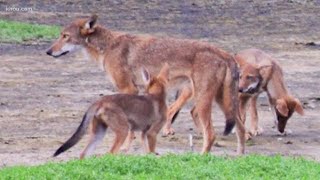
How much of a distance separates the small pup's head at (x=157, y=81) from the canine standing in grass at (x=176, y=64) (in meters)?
0.14

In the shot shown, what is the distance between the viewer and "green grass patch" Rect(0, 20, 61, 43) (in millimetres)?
24938

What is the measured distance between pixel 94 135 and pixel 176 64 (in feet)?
5.81

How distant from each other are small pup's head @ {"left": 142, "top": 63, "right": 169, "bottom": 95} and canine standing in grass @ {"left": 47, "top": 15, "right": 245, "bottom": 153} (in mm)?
138

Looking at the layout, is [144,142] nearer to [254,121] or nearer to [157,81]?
[157,81]

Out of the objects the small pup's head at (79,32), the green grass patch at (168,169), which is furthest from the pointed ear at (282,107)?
the green grass patch at (168,169)

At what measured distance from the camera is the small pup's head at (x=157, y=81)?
570 inches

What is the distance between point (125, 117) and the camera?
13.9 m

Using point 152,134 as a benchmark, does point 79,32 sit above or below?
above

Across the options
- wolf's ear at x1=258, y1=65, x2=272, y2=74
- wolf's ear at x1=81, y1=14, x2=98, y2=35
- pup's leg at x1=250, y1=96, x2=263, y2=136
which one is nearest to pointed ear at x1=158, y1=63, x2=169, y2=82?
wolf's ear at x1=81, y1=14, x2=98, y2=35

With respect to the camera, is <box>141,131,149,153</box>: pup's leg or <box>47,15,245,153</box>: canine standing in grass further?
<box>47,15,245,153</box>: canine standing in grass

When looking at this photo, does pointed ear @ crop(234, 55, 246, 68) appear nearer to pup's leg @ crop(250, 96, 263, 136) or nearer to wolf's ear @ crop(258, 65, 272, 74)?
wolf's ear @ crop(258, 65, 272, 74)

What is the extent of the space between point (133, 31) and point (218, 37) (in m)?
1.83

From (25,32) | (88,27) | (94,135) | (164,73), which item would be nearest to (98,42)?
(88,27)

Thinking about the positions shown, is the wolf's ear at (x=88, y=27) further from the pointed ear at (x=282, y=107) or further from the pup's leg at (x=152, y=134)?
the pointed ear at (x=282, y=107)
